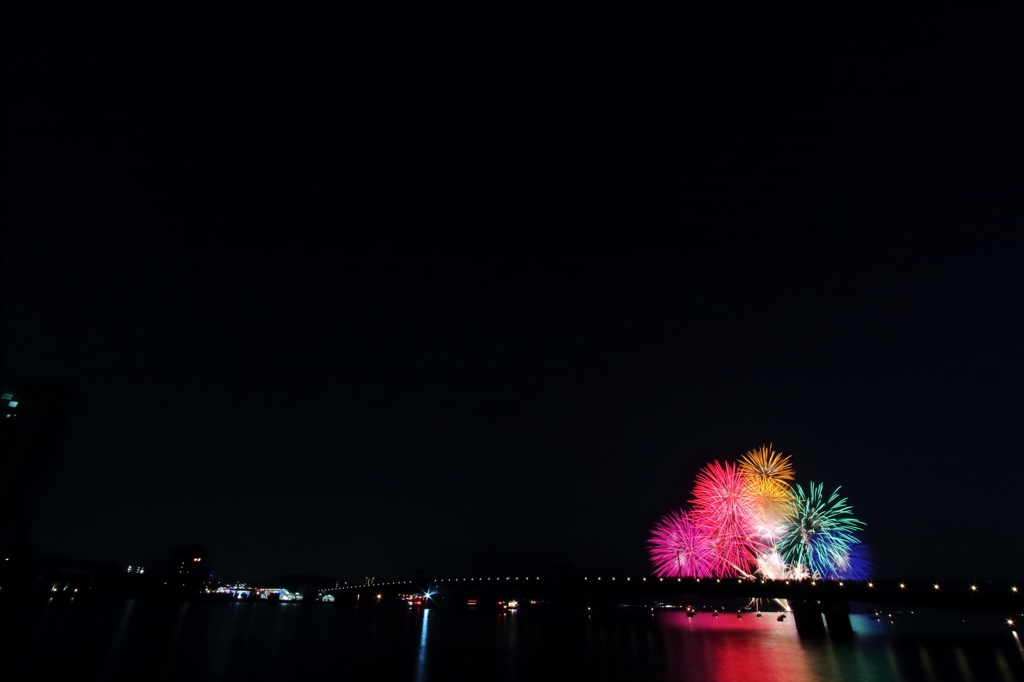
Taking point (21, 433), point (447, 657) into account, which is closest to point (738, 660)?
point (447, 657)

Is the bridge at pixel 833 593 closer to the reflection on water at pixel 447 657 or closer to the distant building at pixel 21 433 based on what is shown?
the reflection on water at pixel 447 657

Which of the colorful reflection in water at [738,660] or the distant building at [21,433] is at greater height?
the distant building at [21,433]

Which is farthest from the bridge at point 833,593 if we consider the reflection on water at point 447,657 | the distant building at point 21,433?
the distant building at point 21,433

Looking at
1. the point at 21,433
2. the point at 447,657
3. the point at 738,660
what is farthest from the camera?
the point at 21,433

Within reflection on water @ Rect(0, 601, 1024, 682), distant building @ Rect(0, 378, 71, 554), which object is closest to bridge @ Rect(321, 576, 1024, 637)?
reflection on water @ Rect(0, 601, 1024, 682)

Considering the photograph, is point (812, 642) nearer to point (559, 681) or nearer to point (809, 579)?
point (809, 579)

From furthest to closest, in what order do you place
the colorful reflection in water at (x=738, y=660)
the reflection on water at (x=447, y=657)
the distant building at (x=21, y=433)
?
the distant building at (x=21, y=433) → the colorful reflection in water at (x=738, y=660) → the reflection on water at (x=447, y=657)

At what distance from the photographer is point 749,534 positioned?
69812 mm

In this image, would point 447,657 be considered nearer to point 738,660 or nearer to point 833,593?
point 738,660

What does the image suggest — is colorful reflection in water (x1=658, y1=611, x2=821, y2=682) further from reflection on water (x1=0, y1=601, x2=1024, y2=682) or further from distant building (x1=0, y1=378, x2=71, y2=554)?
distant building (x1=0, y1=378, x2=71, y2=554)

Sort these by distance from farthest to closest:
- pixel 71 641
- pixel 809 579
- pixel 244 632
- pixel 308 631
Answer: pixel 809 579 → pixel 308 631 → pixel 244 632 → pixel 71 641

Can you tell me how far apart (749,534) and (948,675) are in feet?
70.7

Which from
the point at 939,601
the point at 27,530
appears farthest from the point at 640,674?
the point at 27,530

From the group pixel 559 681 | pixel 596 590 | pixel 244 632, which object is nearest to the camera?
pixel 559 681
